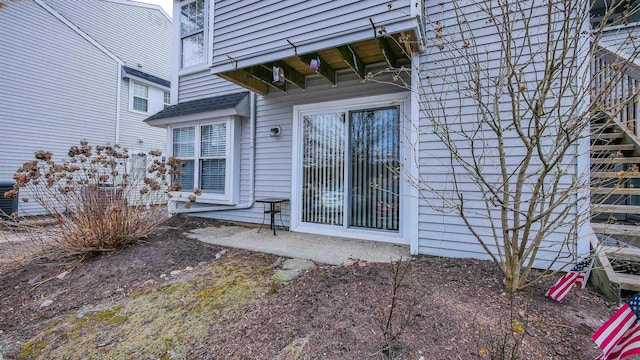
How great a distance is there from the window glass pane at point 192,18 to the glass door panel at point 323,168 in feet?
12.0

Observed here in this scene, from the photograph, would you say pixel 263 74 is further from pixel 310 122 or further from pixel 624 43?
pixel 624 43

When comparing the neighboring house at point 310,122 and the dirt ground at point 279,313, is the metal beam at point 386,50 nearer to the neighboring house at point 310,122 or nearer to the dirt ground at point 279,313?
the neighboring house at point 310,122

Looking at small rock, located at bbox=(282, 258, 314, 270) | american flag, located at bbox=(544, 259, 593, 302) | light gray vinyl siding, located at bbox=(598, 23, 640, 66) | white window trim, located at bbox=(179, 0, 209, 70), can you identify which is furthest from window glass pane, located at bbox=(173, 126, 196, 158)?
light gray vinyl siding, located at bbox=(598, 23, 640, 66)

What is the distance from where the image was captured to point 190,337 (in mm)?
2080

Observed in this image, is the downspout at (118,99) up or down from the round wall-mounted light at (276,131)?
up

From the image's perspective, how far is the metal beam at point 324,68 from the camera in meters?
4.09

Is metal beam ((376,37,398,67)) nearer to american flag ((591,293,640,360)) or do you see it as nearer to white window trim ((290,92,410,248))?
white window trim ((290,92,410,248))

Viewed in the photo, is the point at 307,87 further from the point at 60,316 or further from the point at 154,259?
the point at 60,316

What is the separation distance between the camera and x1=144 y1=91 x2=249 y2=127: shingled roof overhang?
209 inches

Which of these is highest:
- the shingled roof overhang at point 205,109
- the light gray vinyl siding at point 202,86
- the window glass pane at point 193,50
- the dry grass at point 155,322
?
the window glass pane at point 193,50

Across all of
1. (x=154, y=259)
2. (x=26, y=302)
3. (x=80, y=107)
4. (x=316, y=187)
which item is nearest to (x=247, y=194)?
(x=316, y=187)

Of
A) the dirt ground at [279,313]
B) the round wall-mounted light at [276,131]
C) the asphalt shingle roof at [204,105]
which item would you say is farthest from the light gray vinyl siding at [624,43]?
the asphalt shingle roof at [204,105]

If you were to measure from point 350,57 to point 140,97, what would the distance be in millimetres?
10463

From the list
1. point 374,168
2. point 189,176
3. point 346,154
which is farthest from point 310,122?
point 189,176
